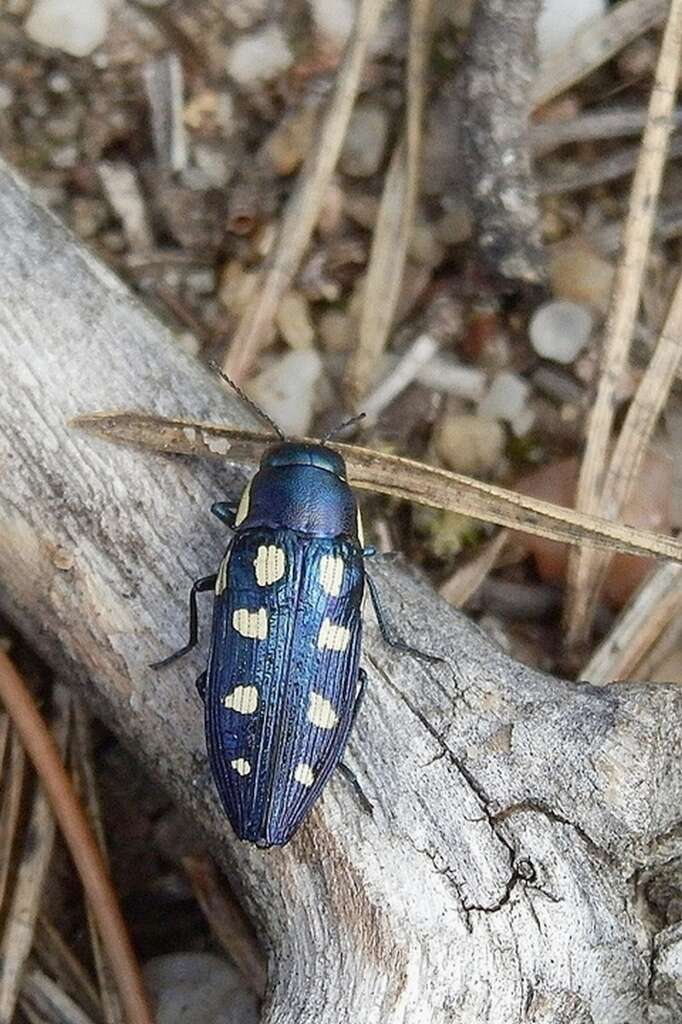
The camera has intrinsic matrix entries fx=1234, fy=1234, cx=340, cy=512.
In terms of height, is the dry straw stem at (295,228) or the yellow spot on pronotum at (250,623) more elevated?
the dry straw stem at (295,228)

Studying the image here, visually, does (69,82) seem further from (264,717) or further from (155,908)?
(155,908)

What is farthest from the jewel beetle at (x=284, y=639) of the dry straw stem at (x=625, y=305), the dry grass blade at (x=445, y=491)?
the dry straw stem at (x=625, y=305)

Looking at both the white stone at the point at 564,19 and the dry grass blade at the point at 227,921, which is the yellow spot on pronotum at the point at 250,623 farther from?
the white stone at the point at 564,19

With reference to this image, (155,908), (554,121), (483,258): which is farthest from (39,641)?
(554,121)

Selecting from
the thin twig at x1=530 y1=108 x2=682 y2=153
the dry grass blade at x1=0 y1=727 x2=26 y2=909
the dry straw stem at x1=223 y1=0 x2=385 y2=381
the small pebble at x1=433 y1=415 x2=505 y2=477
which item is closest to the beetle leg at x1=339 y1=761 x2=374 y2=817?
the dry grass blade at x1=0 y1=727 x2=26 y2=909

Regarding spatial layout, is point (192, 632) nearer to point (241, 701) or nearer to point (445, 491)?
point (241, 701)

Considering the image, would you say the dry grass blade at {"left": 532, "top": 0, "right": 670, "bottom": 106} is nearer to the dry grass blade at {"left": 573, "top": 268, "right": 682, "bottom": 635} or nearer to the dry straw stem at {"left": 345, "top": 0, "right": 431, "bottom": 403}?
the dry straw stem at {"left": 345, "top": 0, "right": 431, "bottom": 403}
